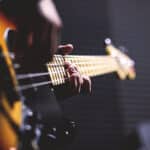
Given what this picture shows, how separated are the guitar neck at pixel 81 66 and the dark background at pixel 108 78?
0.51 meters

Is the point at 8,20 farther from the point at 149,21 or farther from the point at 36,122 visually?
the point at 149,21

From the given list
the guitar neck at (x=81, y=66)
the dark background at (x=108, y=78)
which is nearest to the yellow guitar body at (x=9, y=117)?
the guitar neck at (x=81, y=66)

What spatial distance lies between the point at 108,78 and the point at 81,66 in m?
1.30

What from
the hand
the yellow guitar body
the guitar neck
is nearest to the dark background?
the guitar neck

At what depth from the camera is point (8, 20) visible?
0.65 m

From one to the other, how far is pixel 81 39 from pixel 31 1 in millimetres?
1527

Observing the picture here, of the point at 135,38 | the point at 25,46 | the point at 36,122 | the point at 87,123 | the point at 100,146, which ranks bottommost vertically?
the point at 100,146

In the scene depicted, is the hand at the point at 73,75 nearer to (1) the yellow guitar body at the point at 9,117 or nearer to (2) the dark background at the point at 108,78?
(1) the yellow guitar body at the point at 9,117

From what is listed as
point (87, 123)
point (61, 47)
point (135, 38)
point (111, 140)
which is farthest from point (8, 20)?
point (135, 38)

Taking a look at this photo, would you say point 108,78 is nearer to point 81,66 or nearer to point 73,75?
point 81,66

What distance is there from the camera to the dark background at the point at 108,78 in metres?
2.19

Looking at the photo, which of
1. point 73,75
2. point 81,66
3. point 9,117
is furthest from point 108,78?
point 9,117

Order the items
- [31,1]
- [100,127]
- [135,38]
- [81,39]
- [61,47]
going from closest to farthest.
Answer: [31,1], [61,47], [81,39], [100,127], [135,38]

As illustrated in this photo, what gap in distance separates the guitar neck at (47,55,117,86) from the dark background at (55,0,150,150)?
510 millimetres
